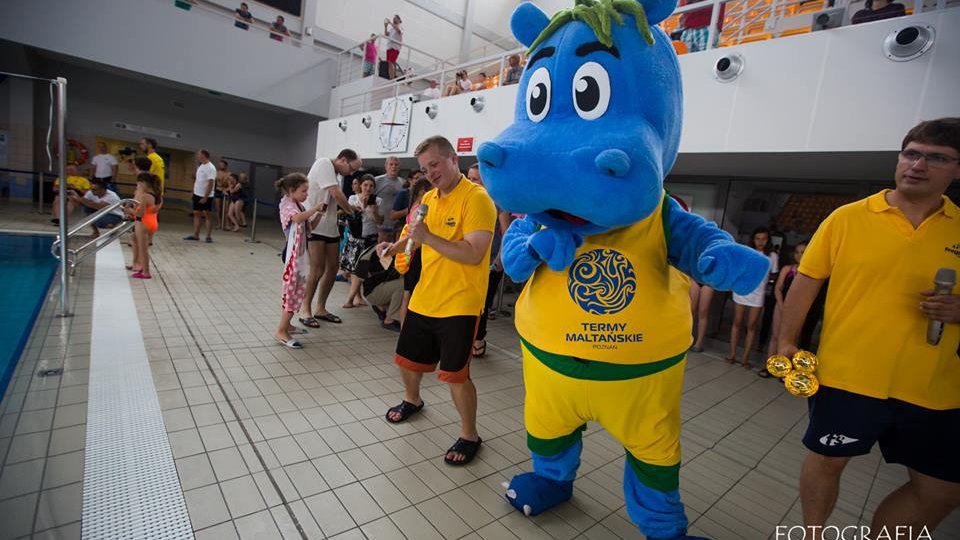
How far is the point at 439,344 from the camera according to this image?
265 centimetres

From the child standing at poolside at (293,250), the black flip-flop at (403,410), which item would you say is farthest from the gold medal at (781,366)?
the child standing at poolside at (293,250)

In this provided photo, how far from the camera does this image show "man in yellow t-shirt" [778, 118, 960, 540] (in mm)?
1632

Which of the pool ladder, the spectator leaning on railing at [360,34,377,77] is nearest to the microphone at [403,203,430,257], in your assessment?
the pool ladder

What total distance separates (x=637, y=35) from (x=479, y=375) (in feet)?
10.6

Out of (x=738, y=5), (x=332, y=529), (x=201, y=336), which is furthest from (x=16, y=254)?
(x=738, y=5)

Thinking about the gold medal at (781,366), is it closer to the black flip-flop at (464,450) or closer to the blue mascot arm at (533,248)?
the blue mascot arm at (533,248)

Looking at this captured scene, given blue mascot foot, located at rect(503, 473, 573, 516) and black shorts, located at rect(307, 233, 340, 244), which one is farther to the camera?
black shorts, located at rect(307, 233, 340, 244)

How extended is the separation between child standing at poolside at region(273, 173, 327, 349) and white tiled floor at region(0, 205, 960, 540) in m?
0.20

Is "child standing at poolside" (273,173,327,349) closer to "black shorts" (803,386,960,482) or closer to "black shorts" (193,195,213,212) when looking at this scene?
"black shorts" (803,386,960,482)

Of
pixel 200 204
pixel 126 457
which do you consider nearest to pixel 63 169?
pixel 126 457

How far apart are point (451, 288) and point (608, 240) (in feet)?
3.64

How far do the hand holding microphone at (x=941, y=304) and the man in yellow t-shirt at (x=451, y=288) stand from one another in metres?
1.83

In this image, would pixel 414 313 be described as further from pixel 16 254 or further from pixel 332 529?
pixel 16 254

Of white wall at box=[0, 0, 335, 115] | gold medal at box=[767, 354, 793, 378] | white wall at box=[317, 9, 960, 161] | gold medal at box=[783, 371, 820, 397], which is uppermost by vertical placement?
white wall at box=[0, 0, 335, 115]
